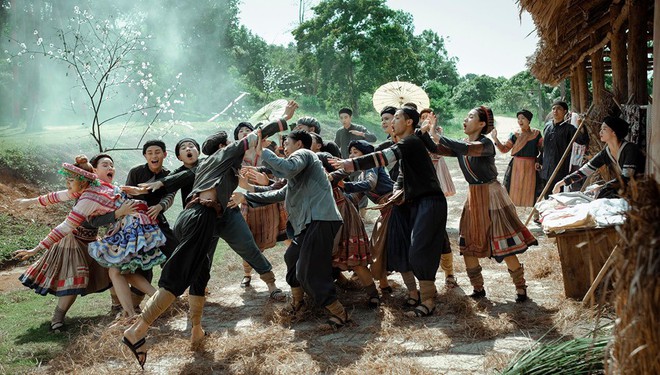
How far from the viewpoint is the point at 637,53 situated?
6520mm

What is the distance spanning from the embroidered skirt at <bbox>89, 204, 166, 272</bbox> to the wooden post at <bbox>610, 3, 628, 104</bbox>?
5.49m

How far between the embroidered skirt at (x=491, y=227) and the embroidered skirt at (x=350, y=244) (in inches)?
38.3

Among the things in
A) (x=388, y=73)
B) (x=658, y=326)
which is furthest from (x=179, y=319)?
(x=388, y=73)

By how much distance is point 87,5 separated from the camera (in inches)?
695

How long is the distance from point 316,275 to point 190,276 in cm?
106

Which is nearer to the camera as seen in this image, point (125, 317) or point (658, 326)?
point (658, 326)

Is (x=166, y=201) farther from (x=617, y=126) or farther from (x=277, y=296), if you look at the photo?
(x=617, y=126)

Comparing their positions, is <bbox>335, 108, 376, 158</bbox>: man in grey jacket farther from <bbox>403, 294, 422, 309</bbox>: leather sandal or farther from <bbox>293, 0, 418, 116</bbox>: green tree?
<bbox>293, 0, 418, 116</bbox>: green tree

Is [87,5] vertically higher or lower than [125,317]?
higher

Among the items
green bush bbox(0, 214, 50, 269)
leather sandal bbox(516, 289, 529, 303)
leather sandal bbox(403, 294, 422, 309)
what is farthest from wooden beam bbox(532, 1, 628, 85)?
green bush bbox(0, 214, 50, 269)

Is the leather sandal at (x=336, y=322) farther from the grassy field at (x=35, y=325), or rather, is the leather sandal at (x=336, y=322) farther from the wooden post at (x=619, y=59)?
the wooden post at (x=619, y=59)

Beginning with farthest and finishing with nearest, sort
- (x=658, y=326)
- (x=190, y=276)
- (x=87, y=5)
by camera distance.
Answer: (x=87, y=5) < (x=190, y=276) < (x=658, y=326)

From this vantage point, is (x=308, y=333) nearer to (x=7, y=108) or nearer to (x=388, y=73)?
(x=7, y=108)

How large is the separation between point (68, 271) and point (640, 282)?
16.6 ft
